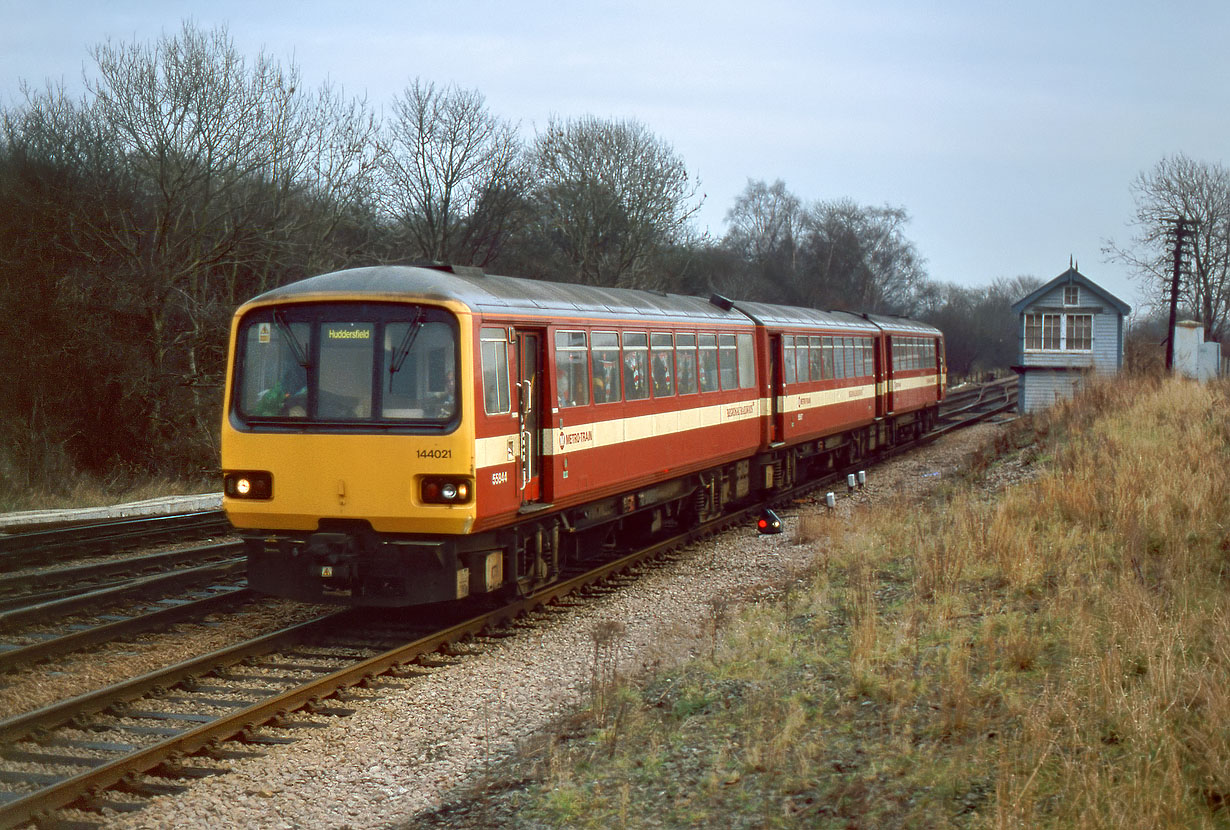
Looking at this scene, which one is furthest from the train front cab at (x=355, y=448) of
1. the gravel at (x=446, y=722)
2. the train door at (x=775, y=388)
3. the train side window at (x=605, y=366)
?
the train door at (x=775, y=388)

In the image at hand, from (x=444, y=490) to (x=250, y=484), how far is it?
1681 millimetres

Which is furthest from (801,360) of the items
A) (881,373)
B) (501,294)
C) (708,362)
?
(501,294)

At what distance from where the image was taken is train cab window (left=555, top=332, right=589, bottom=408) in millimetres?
10172

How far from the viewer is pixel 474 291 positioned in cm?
901

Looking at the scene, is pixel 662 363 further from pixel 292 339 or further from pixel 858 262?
pixel 858 262

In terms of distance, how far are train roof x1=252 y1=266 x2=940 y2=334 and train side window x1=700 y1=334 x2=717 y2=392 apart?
0.86 feet

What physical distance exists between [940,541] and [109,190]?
18419mm

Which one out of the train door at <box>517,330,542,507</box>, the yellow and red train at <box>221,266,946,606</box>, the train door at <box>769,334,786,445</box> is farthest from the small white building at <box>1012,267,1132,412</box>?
the train door at <box>517,330,542,507</box>

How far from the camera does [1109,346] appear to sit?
126 ft

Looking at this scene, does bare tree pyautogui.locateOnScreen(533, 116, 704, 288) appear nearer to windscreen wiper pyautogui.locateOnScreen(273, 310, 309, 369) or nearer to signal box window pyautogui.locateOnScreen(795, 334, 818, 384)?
signal box window pyautogui.locateOnScreen(795, 334, 818, 384)

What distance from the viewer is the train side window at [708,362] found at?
1396 cm

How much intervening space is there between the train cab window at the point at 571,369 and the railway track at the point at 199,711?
A: 6.63 ft

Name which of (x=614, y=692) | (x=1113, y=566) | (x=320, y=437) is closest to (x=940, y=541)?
(x=1113, y=566)

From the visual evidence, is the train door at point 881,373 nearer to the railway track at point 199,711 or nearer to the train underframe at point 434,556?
the train underframe at point 434,556
